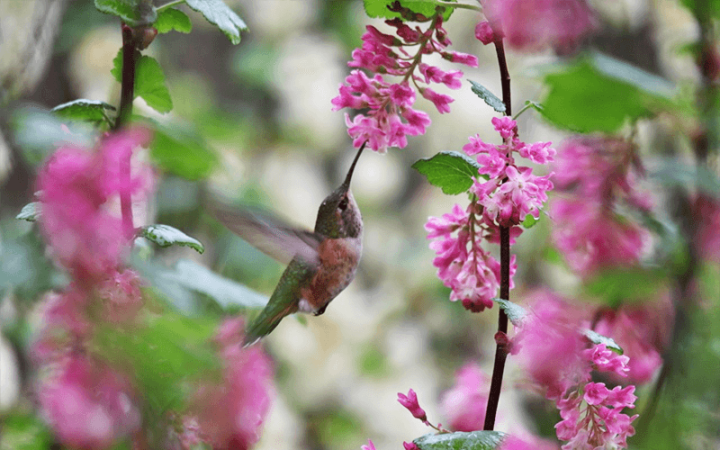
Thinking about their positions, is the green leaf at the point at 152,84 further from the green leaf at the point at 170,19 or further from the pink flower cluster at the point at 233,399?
the pink flower cluster at the point at 233,399

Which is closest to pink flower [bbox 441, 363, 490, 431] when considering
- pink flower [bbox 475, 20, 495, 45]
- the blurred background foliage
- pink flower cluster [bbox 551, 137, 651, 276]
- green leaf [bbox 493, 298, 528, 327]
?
pink flower cluster [bbox 551, 137, 651, 276]

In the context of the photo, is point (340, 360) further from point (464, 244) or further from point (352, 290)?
point (464, 244)

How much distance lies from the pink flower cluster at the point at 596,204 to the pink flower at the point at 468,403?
0.16m

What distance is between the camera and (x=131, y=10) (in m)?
0.44

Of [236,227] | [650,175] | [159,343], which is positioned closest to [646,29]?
[650,175]

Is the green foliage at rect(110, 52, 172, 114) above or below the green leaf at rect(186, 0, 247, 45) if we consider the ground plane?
below

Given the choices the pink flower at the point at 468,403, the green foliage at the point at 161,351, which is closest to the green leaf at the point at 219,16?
the green foliage at the point at 161,351

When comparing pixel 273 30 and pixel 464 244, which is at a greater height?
pixel 464 244

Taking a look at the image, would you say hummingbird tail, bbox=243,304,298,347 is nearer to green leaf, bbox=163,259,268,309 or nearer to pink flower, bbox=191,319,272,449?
green leaf, bbox=163,259,268,309

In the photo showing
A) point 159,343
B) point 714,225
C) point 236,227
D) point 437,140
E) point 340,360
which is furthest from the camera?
point 437,140

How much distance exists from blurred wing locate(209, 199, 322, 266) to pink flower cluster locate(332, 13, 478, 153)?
10cm

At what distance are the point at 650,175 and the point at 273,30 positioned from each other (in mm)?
1731

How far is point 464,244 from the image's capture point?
0.51m

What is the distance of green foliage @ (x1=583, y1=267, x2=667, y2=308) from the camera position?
33cm
